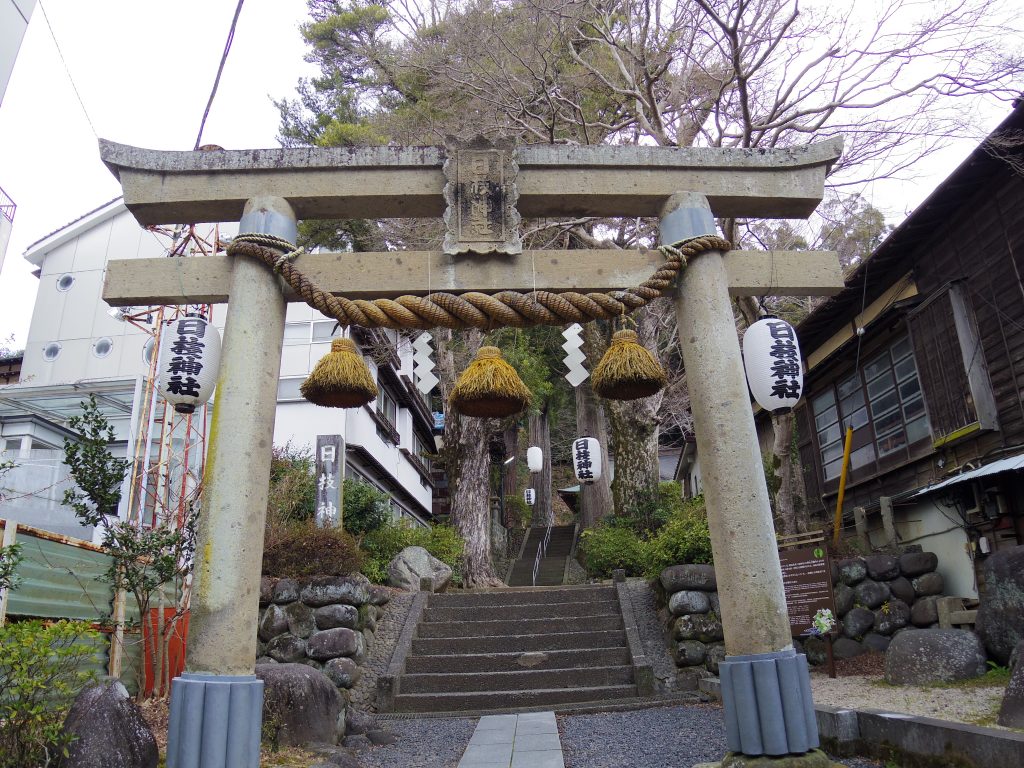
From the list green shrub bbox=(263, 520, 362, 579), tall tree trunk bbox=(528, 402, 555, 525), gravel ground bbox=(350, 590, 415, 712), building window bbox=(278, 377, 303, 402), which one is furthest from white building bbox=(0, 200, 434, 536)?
tall tree trunk bbox=(528, 402, 555, 525)

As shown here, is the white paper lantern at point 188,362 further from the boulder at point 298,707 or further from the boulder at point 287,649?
the boulder at point 287,649

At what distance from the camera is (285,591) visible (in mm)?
9758

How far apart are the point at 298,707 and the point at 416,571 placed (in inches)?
239

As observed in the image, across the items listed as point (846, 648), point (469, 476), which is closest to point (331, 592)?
point (469, 476)

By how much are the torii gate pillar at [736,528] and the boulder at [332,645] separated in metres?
5.96

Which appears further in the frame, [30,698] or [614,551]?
[614,551]

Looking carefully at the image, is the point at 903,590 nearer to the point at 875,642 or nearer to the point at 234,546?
the point at 875,642

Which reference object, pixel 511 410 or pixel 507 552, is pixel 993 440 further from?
pixel 507 552

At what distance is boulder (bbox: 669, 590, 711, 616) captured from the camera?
9633 millimetres

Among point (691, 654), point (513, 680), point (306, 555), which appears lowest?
point (513, 680)

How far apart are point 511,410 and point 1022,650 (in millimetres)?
4253

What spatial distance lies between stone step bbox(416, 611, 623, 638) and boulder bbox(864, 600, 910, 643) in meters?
3.50

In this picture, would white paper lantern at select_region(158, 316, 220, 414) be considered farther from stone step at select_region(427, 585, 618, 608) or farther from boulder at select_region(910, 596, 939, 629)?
boulder at select_region(910, 596, 939, 629)

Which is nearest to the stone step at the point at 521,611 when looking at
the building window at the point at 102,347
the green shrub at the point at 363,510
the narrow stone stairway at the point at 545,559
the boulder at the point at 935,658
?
the green shrub at the point at 363,510
